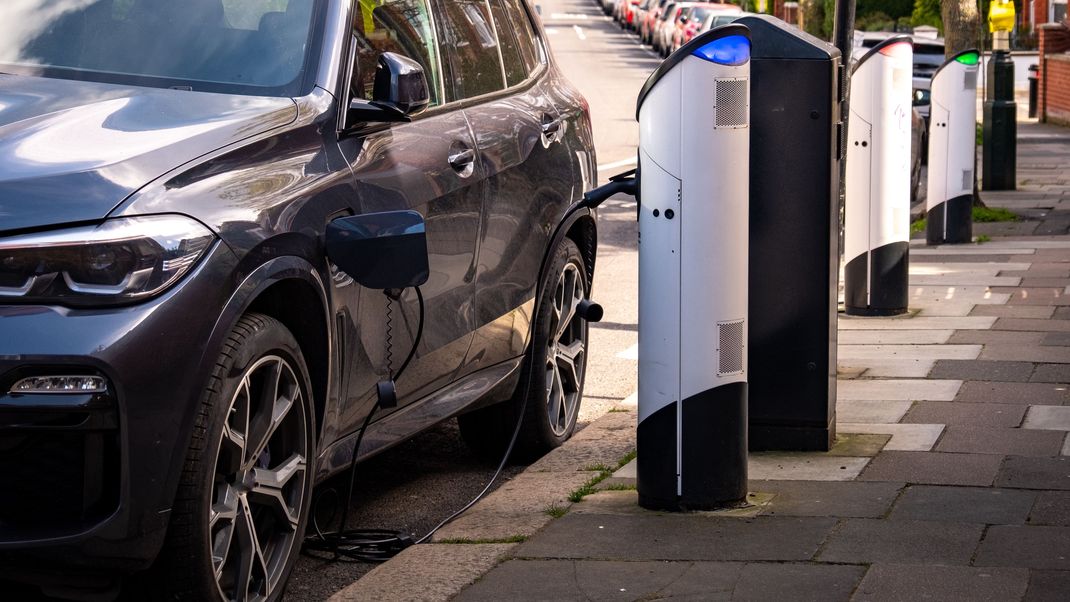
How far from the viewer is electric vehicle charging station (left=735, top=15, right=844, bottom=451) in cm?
550

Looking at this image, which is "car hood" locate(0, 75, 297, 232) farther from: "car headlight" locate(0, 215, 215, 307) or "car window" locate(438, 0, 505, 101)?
"car window" locate(438, 0, 505, 101)

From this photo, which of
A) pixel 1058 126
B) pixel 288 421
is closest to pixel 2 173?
pixel 288 421

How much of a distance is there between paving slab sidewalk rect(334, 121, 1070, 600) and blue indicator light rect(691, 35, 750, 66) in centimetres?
140

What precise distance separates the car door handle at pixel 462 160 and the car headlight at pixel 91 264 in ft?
5.50

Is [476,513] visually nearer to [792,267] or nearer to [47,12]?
[792,267]

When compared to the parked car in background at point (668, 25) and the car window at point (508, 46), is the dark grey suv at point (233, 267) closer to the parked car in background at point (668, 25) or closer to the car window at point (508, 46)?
the car window at point (508, 46)

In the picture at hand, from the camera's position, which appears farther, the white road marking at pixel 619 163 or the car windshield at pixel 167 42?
the white road marking at pixel 619 163

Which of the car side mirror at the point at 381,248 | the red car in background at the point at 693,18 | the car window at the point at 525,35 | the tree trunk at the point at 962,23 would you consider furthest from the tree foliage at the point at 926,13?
the car side mirror at the point at 381,248

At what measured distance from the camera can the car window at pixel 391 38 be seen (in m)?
4.79

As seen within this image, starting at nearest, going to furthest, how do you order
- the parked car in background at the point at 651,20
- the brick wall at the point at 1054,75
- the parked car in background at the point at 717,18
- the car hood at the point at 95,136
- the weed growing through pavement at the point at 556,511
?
the car hood at the point at 95,136 < the weed growing through pavement at the point at 556,511 < the brick wall at the point at 1054,75 < the parked car in background at the point at 717,18 < the parked car in background at the point at 651,20

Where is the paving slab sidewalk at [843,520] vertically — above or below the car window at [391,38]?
below

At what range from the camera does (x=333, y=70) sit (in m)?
4.54

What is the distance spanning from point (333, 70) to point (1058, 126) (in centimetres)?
2667

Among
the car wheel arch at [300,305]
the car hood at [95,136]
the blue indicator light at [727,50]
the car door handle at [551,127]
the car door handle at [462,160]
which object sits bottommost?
the car wheel arch at [300,305]
